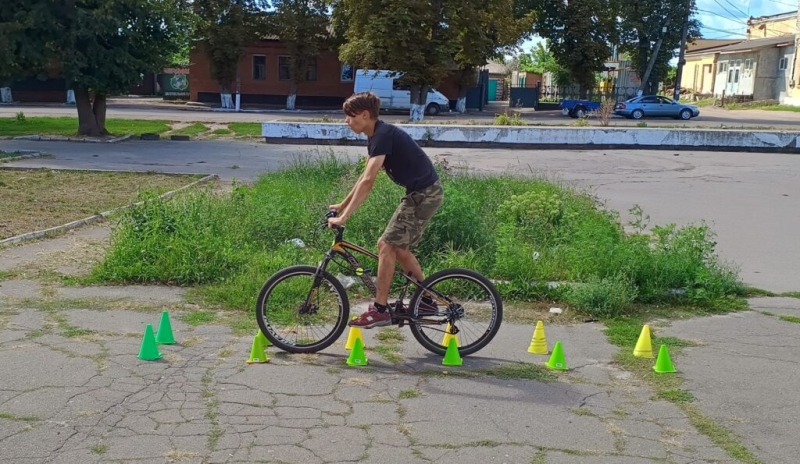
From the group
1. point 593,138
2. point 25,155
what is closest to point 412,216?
point 25,155

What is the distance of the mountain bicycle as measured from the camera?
563 cm

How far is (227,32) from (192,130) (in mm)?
18095

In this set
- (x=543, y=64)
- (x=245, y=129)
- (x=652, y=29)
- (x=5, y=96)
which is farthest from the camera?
(x=543, y=64)

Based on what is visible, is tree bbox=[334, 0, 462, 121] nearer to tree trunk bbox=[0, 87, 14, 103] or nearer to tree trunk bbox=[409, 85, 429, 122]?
tree trunk bbox=[409, 85, 429, 122]

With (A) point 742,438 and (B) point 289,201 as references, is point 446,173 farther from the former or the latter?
(A) point 742,438

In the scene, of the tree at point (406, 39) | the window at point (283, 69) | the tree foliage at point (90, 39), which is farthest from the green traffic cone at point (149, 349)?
the window at point (283, 69)

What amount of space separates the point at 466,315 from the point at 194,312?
7.92 ft

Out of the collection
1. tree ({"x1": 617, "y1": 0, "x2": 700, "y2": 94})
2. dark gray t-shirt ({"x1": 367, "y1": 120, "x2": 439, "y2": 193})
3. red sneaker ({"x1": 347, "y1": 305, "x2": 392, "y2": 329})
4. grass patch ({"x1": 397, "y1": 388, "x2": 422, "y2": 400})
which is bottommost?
grass patch ({"x1": 397, "y1": 388, "x2": 422, "y2": 400})

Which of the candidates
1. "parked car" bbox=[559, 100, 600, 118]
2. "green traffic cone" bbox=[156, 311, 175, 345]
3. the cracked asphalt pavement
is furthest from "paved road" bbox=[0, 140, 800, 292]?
"parked car" bbox=[559, 100, 600, 118]

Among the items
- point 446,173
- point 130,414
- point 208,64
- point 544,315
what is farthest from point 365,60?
point 130,414

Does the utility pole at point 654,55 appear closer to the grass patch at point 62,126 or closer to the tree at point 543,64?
the tree at point 543,64

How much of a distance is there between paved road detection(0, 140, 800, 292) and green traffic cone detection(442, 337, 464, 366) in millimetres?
3942

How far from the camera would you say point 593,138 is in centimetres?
2286

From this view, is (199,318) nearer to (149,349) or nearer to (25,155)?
(149,349)
